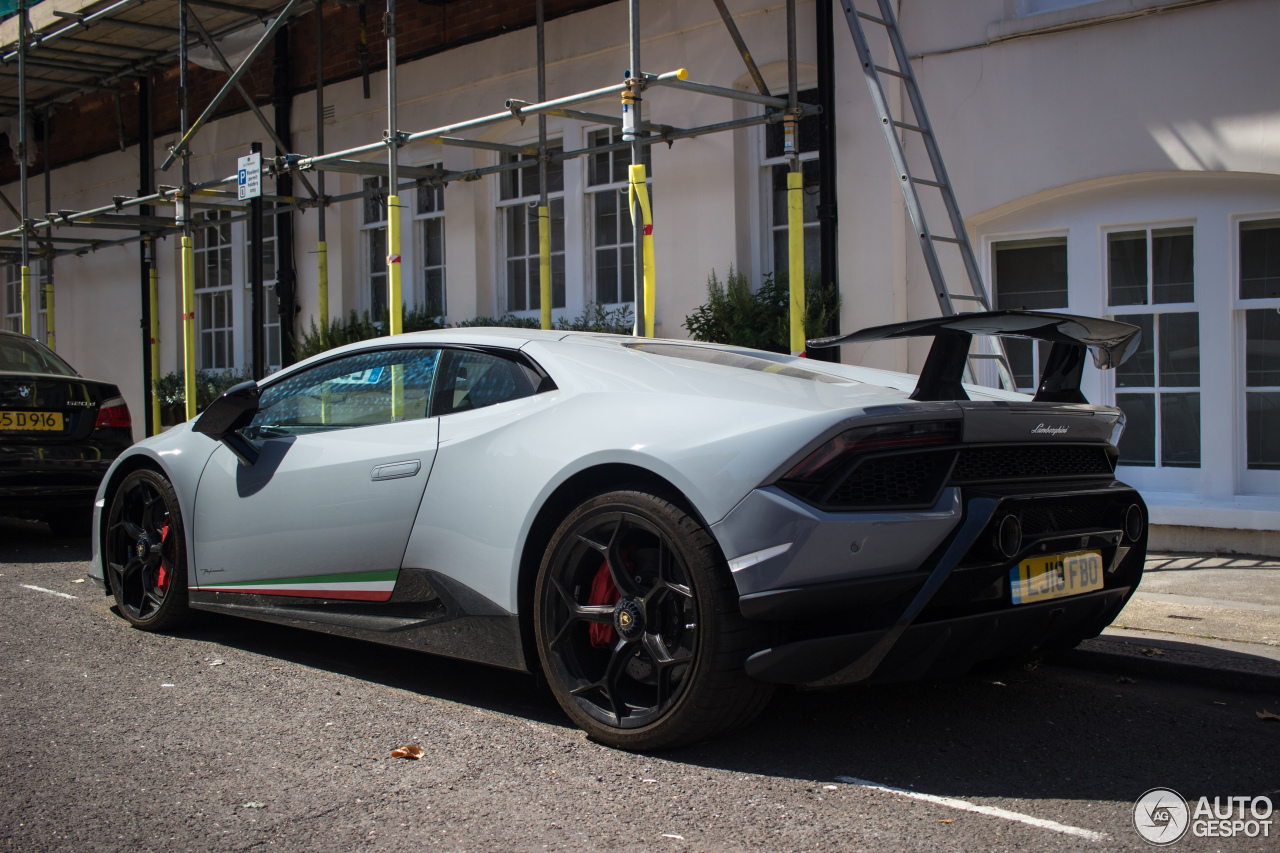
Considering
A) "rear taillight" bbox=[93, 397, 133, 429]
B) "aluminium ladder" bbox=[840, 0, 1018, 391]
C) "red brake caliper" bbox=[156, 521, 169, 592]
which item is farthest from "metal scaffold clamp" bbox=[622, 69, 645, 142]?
"rear taillight" bbox=[93, 397, 133, 429]

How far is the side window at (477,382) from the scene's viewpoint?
4016mm

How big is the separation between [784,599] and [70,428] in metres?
6.61

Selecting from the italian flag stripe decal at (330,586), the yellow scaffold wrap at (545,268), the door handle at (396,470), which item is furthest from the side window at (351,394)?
the yellow scaffold wrap at (545,268)

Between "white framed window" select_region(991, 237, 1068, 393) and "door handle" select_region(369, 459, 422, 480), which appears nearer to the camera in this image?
"door handle" select_region(369, 459, 422, 480)

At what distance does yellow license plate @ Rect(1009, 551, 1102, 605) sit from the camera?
3416 mm

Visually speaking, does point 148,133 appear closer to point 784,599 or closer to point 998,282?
point 998,282

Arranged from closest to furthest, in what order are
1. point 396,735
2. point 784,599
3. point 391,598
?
point 784,599 < point 396,735 < point 391,598

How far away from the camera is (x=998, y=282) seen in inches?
335

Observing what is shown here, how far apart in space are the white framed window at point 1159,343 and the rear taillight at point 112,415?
709cm

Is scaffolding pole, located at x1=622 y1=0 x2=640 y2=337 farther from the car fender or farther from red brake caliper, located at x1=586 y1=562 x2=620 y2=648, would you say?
red brake caliper, located at x1=586 y1=562 x2=620 y2=648

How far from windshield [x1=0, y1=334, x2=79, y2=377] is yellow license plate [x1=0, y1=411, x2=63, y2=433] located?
1.18 feet

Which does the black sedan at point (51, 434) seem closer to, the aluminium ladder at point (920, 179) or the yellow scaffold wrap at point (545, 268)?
the yellow scaffold wrap at point (545, 268)

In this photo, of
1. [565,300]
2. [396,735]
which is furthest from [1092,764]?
[565,300]

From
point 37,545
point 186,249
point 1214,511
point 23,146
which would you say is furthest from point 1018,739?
point 23,146
